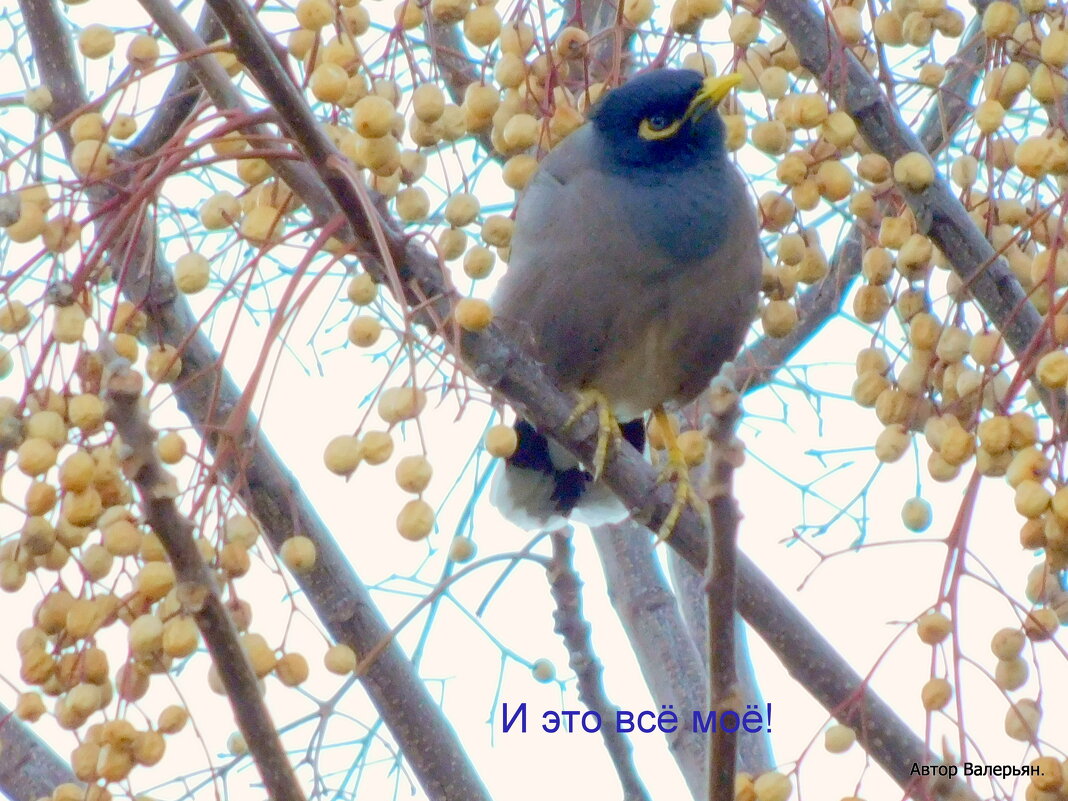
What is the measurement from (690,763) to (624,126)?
129cm

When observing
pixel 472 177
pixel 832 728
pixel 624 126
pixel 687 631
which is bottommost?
pixel 832 728

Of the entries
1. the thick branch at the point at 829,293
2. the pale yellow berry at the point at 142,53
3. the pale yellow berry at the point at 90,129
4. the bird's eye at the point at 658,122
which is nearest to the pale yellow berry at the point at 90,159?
the pale yellow berry at the point at 90,129

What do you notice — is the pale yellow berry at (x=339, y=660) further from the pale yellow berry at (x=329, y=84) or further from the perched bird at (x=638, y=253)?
the perched bird at (x=638, y=253)

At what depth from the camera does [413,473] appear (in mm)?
1621

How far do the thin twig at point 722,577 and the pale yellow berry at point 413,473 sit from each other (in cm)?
35

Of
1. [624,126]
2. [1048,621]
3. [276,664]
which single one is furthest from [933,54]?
[276,664]

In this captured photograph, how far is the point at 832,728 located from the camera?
191 centimetres

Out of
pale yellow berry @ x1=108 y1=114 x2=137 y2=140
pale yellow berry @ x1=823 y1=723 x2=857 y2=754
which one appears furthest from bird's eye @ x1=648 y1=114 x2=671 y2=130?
pale yellow berry @ x1=823 y1=723 x2=857 y2=754

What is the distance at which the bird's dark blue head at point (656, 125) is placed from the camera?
2.91 metres

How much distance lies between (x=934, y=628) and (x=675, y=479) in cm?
106

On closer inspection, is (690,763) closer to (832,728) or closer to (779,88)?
(832,728)

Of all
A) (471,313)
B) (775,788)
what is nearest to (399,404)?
(471,313)

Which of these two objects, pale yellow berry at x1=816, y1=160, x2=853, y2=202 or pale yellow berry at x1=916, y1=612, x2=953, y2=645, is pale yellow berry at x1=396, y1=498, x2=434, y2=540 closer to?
pale yellow berry at x1=916, y1=612, x2=953, y2=645

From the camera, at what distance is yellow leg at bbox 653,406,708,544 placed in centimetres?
229
